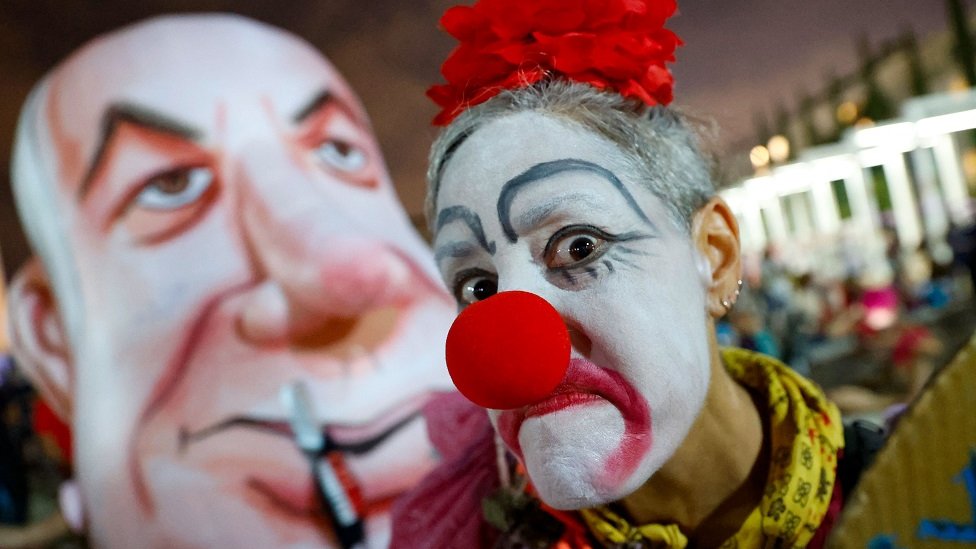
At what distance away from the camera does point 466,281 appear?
2.22 ft

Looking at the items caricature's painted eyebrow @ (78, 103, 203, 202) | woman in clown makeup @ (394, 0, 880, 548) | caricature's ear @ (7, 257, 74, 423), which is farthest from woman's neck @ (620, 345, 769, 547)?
caricature's ear @ (7, 257, 74, 423)

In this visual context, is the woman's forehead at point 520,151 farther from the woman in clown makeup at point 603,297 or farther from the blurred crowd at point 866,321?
the blurred crowd at point 866,321

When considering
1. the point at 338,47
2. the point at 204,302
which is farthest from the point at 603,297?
the point at 338,47

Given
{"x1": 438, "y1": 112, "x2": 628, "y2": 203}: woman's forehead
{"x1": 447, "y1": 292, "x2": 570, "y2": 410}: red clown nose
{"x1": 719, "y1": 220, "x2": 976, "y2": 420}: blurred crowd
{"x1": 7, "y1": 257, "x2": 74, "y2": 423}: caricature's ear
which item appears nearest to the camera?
{"x1": 447, "y1": 292, "x2": 570, "y2": 410}: red clown nose

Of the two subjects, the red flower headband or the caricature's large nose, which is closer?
the red flower headband

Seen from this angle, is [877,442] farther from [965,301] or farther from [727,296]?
[965,301]

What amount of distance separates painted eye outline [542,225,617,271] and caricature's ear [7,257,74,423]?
5.86ft

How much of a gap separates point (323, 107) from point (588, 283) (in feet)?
5.15

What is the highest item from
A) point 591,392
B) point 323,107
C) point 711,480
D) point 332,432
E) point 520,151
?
point 323,107

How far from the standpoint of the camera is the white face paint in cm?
56

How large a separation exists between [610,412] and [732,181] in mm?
465

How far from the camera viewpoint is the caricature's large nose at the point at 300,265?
1.79 metres

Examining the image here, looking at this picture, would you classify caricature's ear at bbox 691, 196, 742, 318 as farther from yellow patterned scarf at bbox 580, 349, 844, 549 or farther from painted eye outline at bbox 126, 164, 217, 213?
painted eye outline at bbox 126, 164, 217, 213

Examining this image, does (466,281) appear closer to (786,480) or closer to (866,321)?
(786,480)
